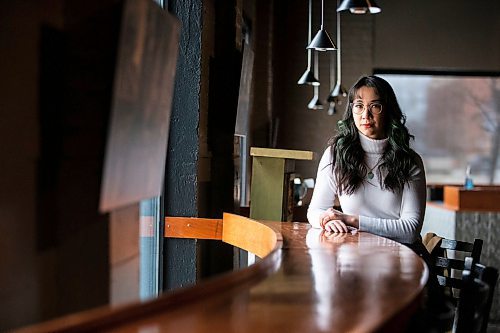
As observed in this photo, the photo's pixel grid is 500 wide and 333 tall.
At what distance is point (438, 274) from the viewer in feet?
12.9

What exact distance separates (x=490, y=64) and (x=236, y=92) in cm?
677

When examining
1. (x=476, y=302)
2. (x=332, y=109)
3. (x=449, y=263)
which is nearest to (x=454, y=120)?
(x=332, y=109)

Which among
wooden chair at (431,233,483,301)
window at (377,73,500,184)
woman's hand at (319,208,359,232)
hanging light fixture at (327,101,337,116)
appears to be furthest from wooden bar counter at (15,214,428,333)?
window at (377,73,500,184)

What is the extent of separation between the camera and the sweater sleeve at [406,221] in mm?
3723

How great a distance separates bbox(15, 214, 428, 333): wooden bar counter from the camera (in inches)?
74.1

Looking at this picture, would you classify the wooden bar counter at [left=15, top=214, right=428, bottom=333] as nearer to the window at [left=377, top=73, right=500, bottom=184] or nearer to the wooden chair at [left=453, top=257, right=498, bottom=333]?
the wooden chair at [left=453, top=257, right=498, bottom=333]

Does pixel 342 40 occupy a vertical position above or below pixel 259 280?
above

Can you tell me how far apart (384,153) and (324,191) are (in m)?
0.32

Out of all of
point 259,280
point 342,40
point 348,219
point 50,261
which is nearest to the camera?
point 50,261

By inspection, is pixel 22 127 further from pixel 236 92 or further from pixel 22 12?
pixel 236 92

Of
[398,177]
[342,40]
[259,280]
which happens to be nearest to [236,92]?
[398,177]

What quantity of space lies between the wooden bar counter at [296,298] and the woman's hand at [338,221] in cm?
34

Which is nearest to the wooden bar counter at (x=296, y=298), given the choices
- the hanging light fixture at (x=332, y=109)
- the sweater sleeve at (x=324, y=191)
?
the sweater sleeve at (x=324, y=191)

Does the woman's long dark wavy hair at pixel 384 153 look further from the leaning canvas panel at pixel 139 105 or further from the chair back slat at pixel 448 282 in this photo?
the leaning canvas panel at pixel 139 105
